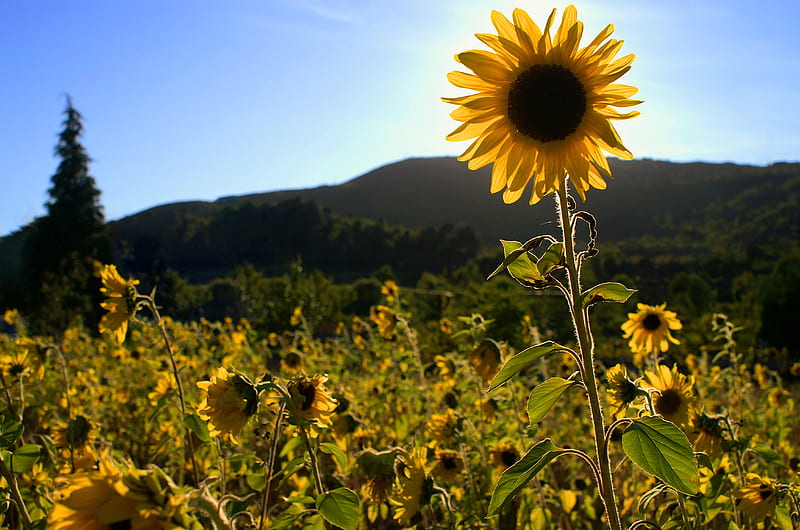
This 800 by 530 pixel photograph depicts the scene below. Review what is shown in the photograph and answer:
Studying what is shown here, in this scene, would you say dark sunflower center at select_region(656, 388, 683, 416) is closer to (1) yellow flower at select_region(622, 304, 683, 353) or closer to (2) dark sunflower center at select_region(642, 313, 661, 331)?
(1) yellow flower at select_region(622, 304, 683, 353)

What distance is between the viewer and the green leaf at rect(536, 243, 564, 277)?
1.19 m

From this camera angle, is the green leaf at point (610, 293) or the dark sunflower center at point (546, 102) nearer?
the green leaf at point (610, 293)

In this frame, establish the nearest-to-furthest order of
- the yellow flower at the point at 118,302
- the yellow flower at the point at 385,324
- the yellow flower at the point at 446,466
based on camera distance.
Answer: the yellow flower at the point at 118,302
the yellow flower at the point at 446,466
the yellow flower at the point at 385,324

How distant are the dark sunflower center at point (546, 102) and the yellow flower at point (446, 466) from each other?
1.79 m

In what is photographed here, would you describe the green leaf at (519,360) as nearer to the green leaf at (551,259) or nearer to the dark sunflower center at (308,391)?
the green leaf at (551,259)

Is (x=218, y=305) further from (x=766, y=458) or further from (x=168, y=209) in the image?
(x=168, y=209)

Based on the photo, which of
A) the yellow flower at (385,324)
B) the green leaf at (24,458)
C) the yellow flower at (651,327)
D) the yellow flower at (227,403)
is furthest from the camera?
the yellow flower at (385,324)

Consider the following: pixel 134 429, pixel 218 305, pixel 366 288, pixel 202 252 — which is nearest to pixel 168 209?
pixel 202 252

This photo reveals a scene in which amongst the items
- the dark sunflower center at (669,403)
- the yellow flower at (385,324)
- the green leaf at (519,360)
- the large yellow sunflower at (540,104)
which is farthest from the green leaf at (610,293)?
the yellow flower at (385,324)

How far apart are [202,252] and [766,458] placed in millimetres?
86193

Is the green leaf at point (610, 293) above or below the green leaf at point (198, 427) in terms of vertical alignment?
above

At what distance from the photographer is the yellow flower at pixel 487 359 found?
8.50 ft

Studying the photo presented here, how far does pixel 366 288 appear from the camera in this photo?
34.4m

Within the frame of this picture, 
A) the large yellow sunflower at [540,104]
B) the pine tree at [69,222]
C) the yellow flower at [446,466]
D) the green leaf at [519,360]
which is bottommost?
the yellow flower at [446,466]
